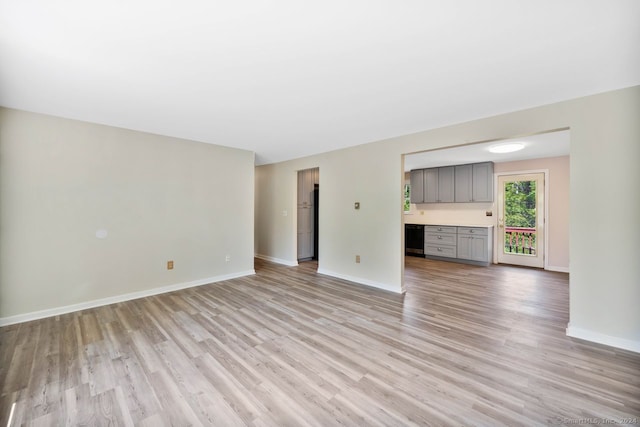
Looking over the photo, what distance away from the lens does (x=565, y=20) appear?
1.49 metres

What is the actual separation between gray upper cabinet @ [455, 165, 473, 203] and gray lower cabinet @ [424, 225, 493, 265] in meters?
0.75

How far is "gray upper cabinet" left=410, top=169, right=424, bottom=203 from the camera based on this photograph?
6812mm

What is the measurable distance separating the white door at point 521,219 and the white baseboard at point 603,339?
3.67 meters

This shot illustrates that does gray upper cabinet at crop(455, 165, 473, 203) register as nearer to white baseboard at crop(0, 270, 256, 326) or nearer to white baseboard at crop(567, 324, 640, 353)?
white baseboard at crop(567, 324, 640, 353)

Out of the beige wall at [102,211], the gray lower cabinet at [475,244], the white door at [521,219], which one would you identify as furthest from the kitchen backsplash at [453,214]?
the beige wall at [102,211]

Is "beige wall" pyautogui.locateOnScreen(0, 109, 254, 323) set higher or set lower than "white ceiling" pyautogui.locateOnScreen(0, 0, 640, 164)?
lower

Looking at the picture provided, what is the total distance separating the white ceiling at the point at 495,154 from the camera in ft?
12.8

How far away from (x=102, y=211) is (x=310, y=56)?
3.30 m

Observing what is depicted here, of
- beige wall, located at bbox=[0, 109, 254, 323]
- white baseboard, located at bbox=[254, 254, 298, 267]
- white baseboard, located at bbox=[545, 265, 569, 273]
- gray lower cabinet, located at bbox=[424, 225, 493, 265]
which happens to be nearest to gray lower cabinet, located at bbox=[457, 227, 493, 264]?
gray lower cabinet, located at bbox=[424, 225, 493, 265]

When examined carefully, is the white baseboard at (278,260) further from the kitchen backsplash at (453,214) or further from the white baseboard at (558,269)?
the white baseboard at (558,269)

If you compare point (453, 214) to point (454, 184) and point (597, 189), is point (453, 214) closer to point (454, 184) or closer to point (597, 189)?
point (454, 184)

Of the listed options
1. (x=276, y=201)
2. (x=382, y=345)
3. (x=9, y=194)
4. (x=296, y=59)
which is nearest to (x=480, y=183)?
(x=276, y=201)

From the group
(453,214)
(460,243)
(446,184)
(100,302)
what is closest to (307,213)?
(446,184)

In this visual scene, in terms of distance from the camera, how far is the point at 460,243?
591 centimetres
